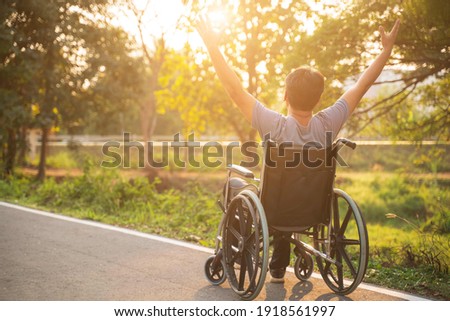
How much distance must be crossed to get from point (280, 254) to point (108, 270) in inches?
57.0

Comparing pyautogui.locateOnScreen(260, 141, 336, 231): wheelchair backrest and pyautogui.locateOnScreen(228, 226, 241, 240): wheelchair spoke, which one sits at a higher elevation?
pyautogui.locateOnScreen(260, 141, 336, 231): wheelchair backrest

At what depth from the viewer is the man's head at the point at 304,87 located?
3406 mm

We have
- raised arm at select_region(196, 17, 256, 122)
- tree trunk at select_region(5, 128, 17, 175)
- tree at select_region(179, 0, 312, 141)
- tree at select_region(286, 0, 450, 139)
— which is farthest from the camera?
tree trunk at select_region(5, 128, 17, 175)

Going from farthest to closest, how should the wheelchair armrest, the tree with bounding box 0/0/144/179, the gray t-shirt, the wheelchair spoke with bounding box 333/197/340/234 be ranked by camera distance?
the tree with bounding box 0/0/144/179 < the wheelchair spoke with bounding box 333/197/340/234 < the wheelchair armrest < the gray t-shirt

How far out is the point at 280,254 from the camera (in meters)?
3.95

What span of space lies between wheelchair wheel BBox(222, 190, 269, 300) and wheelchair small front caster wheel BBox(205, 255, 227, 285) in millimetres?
183

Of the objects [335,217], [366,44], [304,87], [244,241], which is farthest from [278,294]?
[366,44]

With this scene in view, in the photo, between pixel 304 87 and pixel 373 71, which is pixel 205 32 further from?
pixel 373 71

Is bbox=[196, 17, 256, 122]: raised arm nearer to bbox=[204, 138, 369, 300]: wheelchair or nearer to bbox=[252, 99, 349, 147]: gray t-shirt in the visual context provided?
bbox=[252, 99, 349, 147]: gray t-shirt

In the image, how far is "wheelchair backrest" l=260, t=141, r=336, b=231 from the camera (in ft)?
11.3

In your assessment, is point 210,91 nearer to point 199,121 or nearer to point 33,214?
point 199,121

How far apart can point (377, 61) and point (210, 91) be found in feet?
37.0

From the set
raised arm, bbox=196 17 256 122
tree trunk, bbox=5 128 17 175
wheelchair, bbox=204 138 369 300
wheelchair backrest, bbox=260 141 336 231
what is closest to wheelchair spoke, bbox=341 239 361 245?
wheelchair, bbox=204 138 369 300
